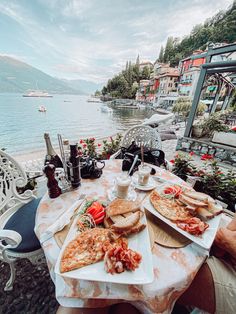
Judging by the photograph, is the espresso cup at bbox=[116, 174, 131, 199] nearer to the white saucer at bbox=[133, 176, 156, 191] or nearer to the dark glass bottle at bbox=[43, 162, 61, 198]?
the white saucer at bbox=[133, 176, 156, 191]

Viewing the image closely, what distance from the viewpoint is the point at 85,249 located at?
66 cm

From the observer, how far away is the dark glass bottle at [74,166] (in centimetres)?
105

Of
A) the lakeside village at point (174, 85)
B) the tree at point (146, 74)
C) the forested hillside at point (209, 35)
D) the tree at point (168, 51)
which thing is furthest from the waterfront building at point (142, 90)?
the tree at point (168, 51)

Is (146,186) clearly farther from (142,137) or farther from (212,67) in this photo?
(212,67)

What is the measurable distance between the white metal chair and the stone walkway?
72 millimetres

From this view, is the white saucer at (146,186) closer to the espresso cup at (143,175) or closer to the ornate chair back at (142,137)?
the espresso cup at (143,175)

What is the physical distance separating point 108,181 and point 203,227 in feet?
2.58

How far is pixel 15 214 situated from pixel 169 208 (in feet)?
4.55

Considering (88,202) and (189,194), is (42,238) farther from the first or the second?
(189,194)

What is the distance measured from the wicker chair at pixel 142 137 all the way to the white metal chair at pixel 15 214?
4.75 feet

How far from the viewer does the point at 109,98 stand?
1839 inches

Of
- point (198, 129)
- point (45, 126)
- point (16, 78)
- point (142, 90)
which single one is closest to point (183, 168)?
point (198, 129)

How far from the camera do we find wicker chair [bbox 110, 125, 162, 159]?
223 centimetres

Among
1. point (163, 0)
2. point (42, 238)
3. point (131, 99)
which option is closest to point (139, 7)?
point (163, 0)
